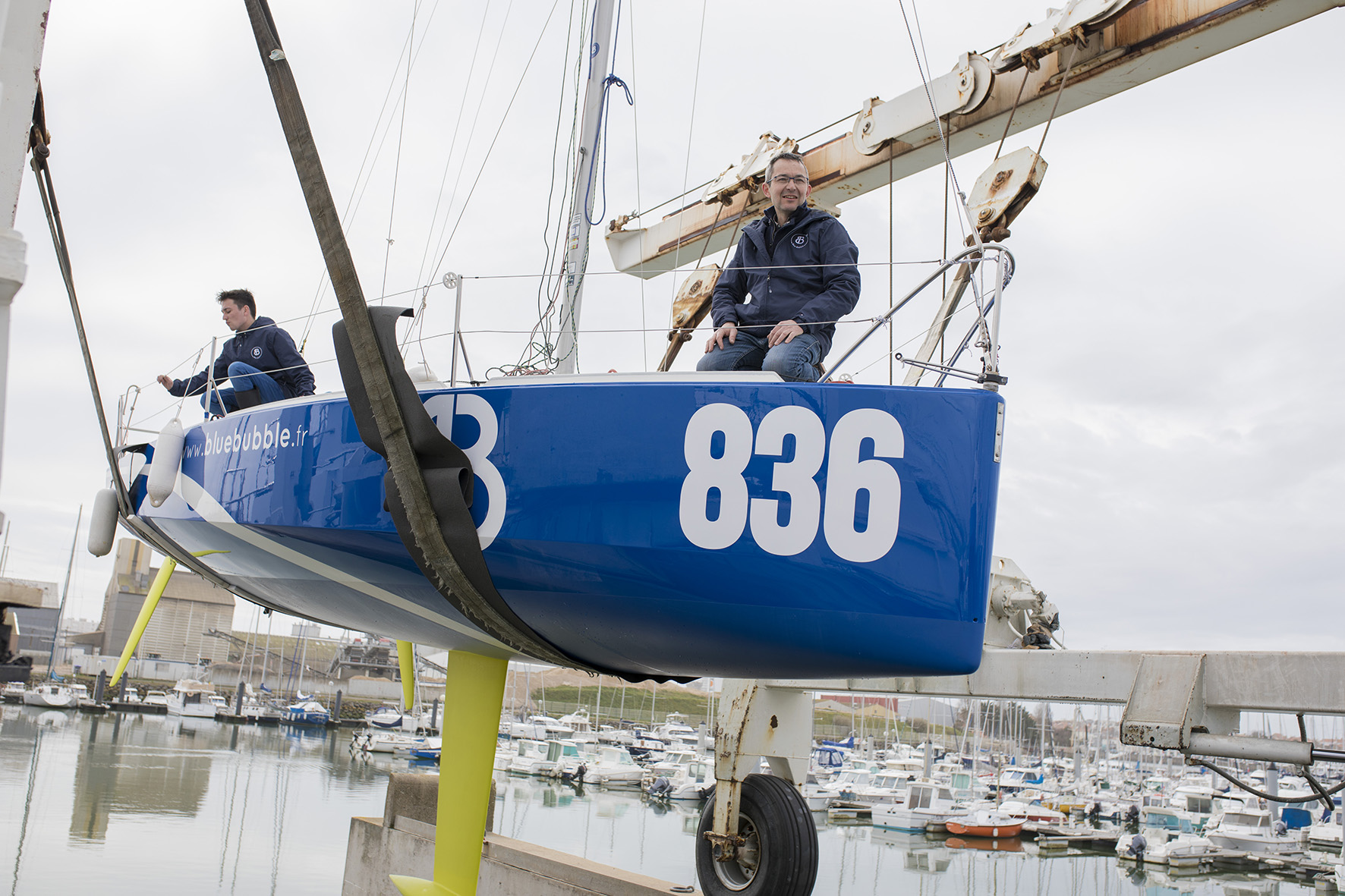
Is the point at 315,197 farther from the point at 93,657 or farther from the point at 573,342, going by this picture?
the point at 93,657

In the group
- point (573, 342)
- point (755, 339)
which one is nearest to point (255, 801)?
point (573, 342)

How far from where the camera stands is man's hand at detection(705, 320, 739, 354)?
3451mm

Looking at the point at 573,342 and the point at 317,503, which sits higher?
the point at 573,342

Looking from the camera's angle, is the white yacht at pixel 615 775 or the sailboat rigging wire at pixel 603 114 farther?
the white yacht at pixel 615 775

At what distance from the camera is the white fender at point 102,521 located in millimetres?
4934

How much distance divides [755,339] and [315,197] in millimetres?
1566

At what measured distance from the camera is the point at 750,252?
12.0 feet

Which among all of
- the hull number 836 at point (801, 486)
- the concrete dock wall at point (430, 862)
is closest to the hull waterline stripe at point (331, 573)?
the hull number 836 at point (801, 486)

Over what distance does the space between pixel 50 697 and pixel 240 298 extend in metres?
55.8

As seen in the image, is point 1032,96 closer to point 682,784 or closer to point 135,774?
point 682,784

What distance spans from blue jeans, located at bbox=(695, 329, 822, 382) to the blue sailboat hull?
329 mm

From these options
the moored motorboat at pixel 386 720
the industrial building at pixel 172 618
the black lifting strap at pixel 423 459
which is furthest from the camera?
the industrial building at pixel 172 618

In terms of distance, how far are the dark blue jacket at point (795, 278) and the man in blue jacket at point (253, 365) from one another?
199 cm

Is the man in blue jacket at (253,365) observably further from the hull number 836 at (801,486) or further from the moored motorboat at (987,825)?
the moored motorboat at (987,825)
